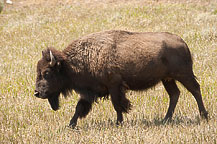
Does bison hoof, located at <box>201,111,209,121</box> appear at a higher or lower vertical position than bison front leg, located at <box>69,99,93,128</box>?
lower

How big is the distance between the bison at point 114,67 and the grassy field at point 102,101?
1.74 ft

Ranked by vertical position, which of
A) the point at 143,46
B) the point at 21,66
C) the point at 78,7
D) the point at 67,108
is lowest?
the point at 78,7

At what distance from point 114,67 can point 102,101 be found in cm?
156

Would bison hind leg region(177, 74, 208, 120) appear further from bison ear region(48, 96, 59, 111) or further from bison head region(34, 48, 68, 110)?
bison ear region(48, 96, 59, 111)

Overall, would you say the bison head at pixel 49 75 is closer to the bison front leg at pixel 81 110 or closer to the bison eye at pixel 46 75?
the bison eye at pixel 46 75

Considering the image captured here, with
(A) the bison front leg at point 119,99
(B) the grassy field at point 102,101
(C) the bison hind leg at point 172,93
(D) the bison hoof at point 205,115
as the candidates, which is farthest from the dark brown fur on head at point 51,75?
(D) the bison hoof at point 205,115

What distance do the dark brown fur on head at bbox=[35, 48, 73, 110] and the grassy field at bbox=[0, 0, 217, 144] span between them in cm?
63

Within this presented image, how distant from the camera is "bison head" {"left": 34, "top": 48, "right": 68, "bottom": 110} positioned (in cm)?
672

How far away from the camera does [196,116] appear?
6977mm

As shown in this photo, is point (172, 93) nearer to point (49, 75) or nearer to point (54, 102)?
point (54, 102)

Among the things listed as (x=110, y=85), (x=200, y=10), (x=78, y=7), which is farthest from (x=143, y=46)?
(x=78, y=7)

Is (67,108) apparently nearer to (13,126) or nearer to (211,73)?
(13,126)

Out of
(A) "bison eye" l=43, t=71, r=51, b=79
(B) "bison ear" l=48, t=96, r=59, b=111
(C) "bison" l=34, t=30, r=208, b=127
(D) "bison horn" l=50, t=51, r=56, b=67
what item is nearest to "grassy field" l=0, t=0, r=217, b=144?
(B) "bison ear" l=48, t=96, r=59, b=111

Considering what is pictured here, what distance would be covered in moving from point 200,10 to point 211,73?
1154cm
